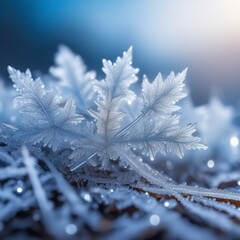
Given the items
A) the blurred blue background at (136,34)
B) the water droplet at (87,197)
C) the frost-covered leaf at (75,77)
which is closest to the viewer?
the water droplet at (87,197)

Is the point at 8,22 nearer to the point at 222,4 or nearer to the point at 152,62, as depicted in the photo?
the point at 152,62

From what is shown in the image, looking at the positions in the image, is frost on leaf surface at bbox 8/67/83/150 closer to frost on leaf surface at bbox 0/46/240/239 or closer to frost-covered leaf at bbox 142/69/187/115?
frost on leaf surface at bbox 0/46/240/239

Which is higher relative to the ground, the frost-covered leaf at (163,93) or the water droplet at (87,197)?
the frost-covered leaf at (163,93)

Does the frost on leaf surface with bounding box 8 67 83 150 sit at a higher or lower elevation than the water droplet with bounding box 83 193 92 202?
higher

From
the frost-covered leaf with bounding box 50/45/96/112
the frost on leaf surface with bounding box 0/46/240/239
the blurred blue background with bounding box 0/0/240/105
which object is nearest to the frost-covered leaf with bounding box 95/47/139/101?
the frost on leaf surface with bounding box 0/46/240/239

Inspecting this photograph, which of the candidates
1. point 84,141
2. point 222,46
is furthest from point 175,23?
point 84,141

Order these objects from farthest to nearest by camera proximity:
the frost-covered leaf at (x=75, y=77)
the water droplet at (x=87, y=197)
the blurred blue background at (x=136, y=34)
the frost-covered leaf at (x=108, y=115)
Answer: the blurred blue background at (x=136, y=34)
the frost-covered leaf at (x=75, y=77)
the frost-covered leaf at (x=108, y=115)
the water droplet at (x=87, y=197)

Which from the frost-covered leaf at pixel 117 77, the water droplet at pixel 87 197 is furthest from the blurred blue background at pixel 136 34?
the water droplet at pixel 87 197

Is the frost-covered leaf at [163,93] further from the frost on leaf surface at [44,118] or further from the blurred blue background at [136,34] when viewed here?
the blurred blue background at [136,34]
